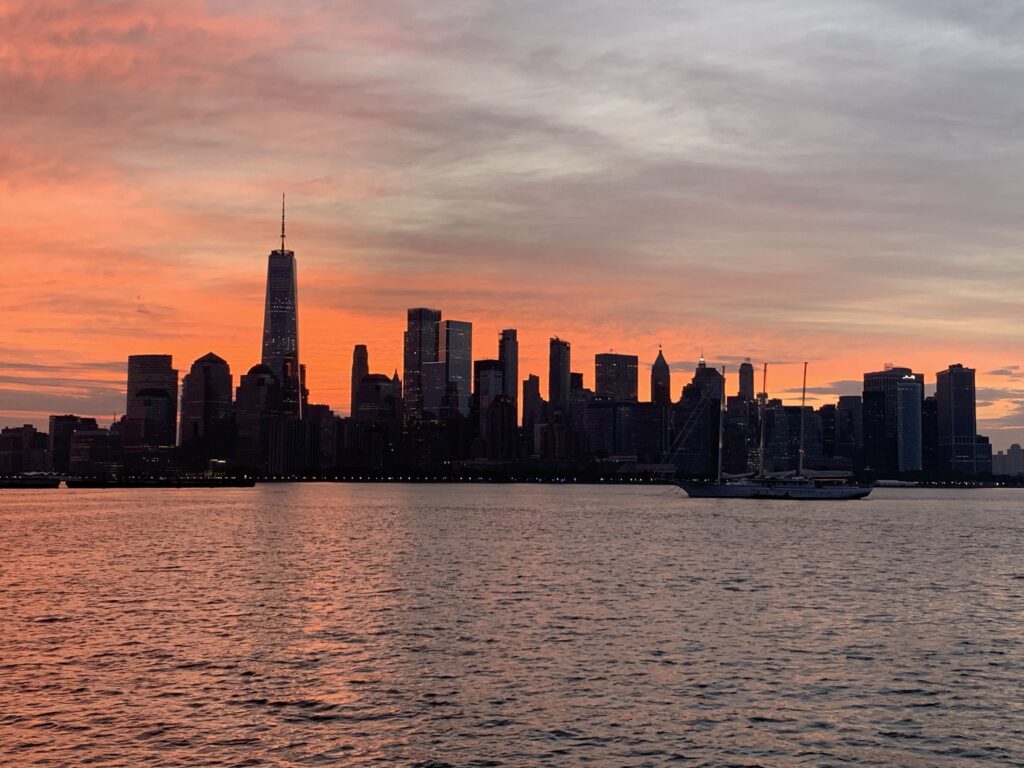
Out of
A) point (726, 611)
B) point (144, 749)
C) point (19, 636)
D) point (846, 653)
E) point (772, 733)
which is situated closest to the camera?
point (144, 749)

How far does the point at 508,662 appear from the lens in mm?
52906

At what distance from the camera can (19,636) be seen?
60438mm

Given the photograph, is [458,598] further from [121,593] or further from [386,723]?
[386,723]

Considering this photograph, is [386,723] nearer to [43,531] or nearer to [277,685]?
[277,685]

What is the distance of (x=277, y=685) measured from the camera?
47438 mm

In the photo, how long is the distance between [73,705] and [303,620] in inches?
967

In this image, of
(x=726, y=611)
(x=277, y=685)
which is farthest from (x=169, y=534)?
(x=277, y=685)

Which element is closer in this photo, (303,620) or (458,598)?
(303,620)

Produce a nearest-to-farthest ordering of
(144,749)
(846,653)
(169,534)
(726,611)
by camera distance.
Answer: (144,749) < (846,653) < (726,611) < (169,534)

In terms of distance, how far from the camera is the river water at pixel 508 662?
37938mm

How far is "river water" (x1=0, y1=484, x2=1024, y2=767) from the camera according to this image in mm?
37938

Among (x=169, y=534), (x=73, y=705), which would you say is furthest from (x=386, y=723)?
(x=169, y=534)

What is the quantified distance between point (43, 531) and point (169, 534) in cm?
2342

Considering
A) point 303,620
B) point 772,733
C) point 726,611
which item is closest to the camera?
point 772,733
